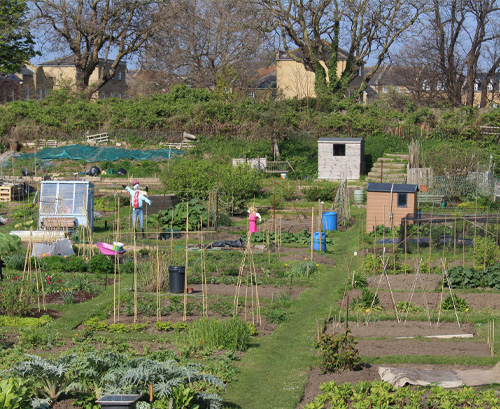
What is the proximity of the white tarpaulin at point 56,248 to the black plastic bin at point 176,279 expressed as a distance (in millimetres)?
4510

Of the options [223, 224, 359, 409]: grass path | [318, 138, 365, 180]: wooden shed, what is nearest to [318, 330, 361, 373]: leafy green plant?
[223, 224, 359, 409]: grass path

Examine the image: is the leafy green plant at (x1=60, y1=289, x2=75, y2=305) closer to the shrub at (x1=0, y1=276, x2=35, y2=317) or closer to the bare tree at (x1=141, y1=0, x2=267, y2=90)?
the shrub at (x1=0, y1=276, x2=35, y2=317)

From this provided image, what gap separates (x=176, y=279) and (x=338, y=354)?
5.41 meters

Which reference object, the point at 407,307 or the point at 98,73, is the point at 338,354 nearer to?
the point at 407,307

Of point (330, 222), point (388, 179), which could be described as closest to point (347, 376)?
point (330, 222)

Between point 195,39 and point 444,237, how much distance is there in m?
46.2

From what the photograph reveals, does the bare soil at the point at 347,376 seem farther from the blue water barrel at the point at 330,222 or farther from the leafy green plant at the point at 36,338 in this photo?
the blue water barrel at the point at 330,222

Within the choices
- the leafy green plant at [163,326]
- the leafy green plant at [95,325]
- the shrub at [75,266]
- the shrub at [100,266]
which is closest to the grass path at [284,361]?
the leafy green plant at [163,326]

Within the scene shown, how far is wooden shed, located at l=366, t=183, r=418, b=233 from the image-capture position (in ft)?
70.4

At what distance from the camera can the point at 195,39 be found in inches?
2362

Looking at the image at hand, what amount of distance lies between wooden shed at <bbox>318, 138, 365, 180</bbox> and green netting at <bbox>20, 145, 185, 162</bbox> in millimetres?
7265

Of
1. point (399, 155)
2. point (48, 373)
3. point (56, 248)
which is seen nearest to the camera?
point (48, 373)

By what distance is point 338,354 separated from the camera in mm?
9344

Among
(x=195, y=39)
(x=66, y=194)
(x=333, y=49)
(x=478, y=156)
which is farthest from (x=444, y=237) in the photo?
(x=195, y=39)
